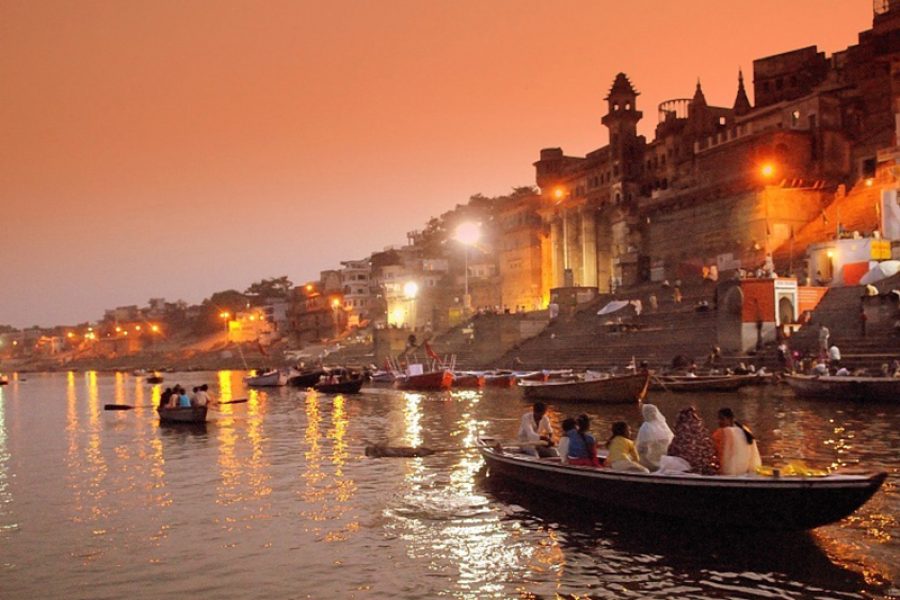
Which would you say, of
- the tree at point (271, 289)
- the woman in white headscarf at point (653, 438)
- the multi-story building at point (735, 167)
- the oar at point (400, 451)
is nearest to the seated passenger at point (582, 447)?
the woman in white headscarf at point (653, 438)

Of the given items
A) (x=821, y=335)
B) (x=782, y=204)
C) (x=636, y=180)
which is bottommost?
(x=821, y=335)

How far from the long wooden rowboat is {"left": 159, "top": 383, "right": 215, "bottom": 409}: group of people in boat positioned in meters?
19.6

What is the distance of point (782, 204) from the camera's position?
49281 mm

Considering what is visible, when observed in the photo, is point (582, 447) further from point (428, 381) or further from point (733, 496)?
point (428, 381)

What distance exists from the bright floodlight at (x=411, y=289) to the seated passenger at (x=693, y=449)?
3091 inches

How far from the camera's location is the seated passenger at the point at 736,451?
10898 mm

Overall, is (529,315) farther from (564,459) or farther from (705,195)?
(564,459)

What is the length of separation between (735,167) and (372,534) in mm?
45717

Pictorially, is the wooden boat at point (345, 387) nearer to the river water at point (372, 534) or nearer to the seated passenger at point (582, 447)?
the river water at point (372, 534)

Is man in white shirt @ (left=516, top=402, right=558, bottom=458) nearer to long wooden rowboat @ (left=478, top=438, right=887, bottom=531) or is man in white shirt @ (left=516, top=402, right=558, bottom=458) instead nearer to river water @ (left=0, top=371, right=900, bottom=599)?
river water @ (left=0, top=371, right=900, bottom=599)

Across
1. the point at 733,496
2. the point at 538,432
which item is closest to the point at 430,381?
the point at 538,432

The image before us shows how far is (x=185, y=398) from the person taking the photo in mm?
30281

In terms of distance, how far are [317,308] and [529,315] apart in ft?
179

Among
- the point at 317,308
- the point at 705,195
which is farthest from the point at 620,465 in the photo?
the point at 317,308
